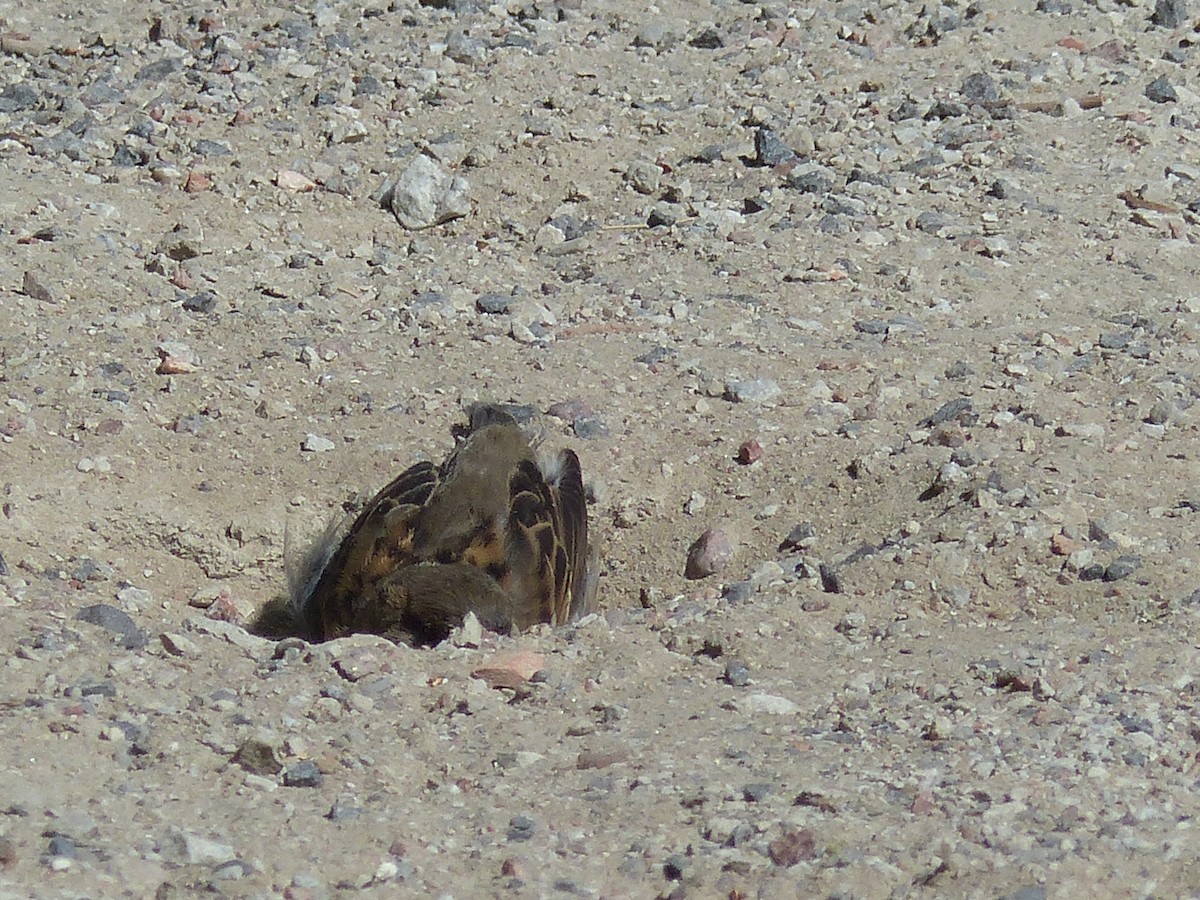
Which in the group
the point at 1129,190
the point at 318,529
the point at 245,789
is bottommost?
the point at 318,529

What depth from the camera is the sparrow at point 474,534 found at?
5434mm

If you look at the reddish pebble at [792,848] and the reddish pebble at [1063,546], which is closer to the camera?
the reddish pebble at [792,848]

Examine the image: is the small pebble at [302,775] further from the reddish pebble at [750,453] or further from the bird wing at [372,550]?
the reddish pebble at [750,453]

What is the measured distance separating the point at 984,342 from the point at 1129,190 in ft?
4.83

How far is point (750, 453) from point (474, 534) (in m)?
0.94

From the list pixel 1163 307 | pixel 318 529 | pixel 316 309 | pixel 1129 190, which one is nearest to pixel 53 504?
pixel 318 529

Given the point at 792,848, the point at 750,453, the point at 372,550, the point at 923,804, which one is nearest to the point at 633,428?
the point at 750,453

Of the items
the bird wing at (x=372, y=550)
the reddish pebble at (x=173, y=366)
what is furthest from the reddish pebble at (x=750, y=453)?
the reddish pebble at (x=173, y=366)

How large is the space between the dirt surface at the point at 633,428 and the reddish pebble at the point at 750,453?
0.9 inches

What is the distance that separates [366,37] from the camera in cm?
807

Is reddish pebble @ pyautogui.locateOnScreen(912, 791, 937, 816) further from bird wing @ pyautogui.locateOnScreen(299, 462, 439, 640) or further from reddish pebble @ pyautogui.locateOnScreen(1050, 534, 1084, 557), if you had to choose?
bird wing @ pyautogui.locateOnScreen(299, 462, 439, 640)

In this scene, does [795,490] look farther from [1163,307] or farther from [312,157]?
[312,157]

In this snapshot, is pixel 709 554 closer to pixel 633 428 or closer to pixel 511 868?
pixel 633 428

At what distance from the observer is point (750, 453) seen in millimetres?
5676
